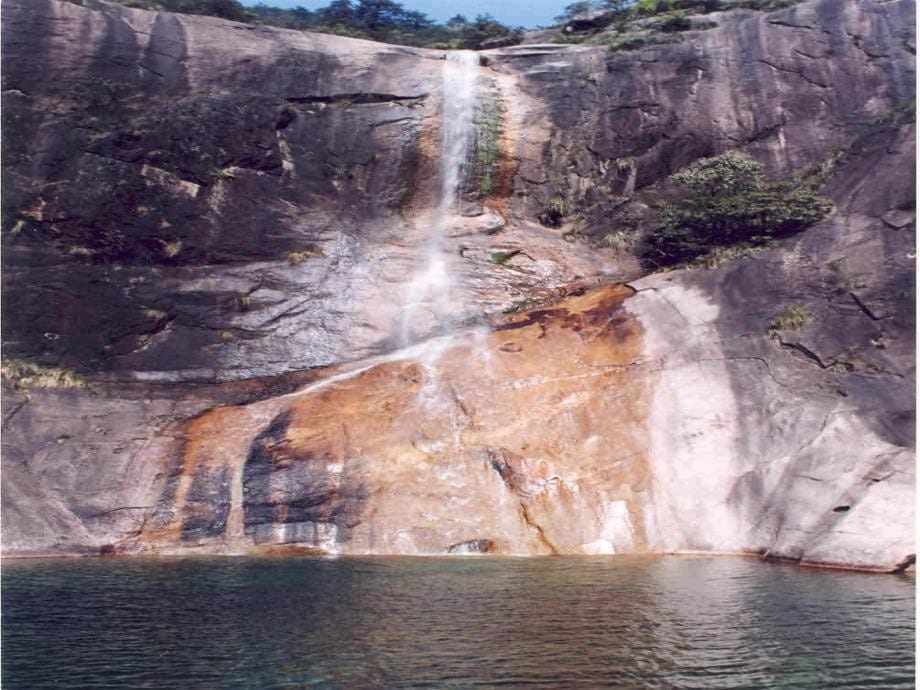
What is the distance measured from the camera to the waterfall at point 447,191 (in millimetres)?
25781

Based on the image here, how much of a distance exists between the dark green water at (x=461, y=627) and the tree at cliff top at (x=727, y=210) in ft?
34.0

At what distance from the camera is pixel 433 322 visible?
2552 centimetres

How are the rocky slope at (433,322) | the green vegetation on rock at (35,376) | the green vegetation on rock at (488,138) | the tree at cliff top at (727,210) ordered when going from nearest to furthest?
1. the rocky slope at (433,322)
2. the green vegetation on rock at (35,376)
3. the tree at cliff top at (727,210)
4. the green vegetation on rock at (488,138)

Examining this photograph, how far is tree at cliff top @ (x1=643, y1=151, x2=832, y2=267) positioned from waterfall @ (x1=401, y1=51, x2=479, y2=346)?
6.18m

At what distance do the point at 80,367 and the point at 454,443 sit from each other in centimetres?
985

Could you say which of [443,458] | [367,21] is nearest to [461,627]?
[443,458]

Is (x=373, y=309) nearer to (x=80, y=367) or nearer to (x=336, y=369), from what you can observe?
(x=336, y=369)

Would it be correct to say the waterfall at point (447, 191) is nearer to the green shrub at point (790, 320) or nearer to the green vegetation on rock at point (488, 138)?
the green vegetation on rock at point (488, 138)

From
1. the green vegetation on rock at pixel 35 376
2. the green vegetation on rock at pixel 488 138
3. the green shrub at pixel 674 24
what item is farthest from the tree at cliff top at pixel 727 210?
the green vegetation on rock at pixel 35 376

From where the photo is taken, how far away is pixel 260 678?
35.3ft

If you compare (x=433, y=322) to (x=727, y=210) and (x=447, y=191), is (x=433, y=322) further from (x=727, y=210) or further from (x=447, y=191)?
(x=727, y=210)

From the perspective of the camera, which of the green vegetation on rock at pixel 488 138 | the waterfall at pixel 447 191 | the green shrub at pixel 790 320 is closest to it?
the green shrub at pixel 790 320

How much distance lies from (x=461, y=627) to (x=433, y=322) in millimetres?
13419

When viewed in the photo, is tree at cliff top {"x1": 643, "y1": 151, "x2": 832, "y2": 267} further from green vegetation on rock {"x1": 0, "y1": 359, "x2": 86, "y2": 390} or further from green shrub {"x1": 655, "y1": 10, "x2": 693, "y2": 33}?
green vegetation on rock {"x1": 0, "y1": 359, "x2": 86, "y2": 390}
